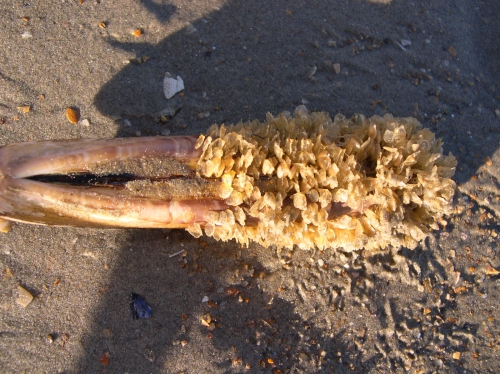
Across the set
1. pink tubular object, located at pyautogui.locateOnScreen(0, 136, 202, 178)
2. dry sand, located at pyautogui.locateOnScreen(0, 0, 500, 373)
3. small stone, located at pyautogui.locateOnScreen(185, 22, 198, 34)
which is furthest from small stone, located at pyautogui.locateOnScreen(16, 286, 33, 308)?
small stone, located at pyautogui.locateOnScreen(185, 22, 198, 34)

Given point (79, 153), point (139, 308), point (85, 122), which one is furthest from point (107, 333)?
point (85, 122)

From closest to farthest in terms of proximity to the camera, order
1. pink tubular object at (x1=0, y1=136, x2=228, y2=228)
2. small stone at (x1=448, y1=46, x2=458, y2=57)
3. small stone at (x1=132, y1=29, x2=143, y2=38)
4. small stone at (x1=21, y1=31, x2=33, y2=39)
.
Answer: pink tubular object at (x1=0, y1=136, x2=228, y2=228) → small stone at (x1=21, y1=31, x2=33, y2=39) → small stone at (x1=132, y1=29, x2=143, y2=38) → small stone at (x1=448, y1=46, x2=458, y2=57)

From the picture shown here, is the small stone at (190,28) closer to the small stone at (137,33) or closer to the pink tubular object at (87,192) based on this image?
the small stone at (137,33)

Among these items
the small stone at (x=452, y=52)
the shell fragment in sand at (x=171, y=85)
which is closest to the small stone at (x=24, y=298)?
the shell fragment in sand at (x=171, y=85)

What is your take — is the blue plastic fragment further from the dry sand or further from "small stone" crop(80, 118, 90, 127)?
"small stone" crop(80, 118, 90, 127)

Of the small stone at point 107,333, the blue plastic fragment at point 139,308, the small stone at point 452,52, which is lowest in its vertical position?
the small stone at point 107,333

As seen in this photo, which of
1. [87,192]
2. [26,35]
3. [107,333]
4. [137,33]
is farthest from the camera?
[137,33]

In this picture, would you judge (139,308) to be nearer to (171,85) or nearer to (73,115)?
(73,115)
